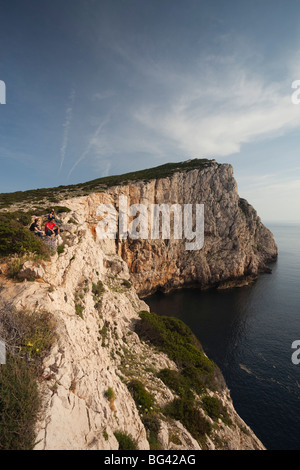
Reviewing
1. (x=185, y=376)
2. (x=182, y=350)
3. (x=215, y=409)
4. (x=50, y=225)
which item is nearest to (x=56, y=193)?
(x=50, y=225)

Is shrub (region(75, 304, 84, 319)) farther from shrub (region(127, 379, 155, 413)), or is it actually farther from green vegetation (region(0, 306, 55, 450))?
shrub (region(127, 379, 155, 413))

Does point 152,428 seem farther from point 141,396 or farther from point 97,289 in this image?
point 97,289

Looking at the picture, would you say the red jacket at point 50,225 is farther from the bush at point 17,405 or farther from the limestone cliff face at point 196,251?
the limestone cliff face at point 196,251

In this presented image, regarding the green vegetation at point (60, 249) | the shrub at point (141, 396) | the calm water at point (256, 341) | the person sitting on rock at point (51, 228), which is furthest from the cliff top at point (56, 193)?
the calm water at point (256, 341)

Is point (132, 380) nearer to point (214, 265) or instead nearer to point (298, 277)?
point (214, 265)

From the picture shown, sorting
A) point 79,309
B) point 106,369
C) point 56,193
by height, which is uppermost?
point 56,193

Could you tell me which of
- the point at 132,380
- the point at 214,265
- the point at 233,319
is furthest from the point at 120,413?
the point at 214,265
